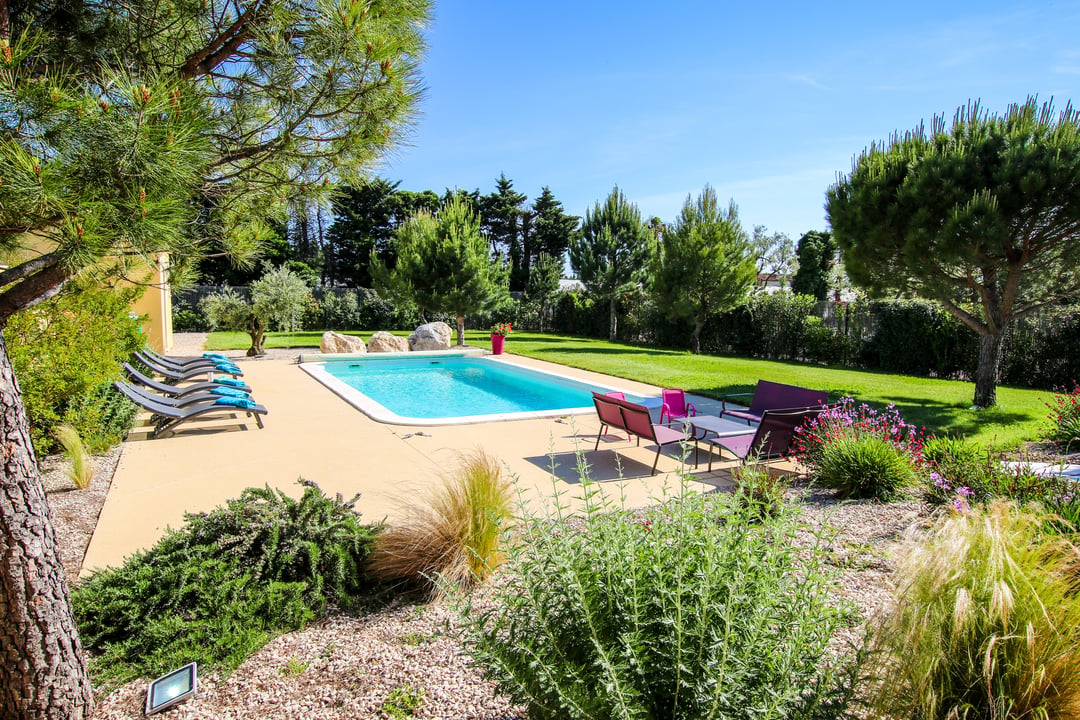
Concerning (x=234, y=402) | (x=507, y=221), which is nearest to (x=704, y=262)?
(x=234, y=402)

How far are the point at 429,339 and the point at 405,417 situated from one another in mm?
11824

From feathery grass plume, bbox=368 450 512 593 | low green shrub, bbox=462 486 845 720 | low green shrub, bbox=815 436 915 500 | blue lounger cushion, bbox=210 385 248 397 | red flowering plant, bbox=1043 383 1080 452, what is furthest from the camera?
blue lounger cushion, bbox=210 385 248 397

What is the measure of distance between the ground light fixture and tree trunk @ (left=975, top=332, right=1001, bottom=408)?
11658mm

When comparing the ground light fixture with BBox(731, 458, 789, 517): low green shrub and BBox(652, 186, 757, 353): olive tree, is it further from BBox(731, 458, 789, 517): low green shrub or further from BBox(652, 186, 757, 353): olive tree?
BBox(652, 186, 757, 353): olive tree

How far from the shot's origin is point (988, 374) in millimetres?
9906

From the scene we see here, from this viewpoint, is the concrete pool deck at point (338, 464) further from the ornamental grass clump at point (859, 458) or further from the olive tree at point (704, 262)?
the olive tree at point (704, 262)

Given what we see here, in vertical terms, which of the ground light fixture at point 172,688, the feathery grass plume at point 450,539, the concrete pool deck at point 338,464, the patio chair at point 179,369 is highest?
the patio chair at point 179,369

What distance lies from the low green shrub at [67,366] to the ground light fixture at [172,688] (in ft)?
12.9

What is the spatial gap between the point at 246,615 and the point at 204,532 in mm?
698

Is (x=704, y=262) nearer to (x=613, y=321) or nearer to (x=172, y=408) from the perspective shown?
(x=613, y=321)

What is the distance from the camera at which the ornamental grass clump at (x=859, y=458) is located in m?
4.92

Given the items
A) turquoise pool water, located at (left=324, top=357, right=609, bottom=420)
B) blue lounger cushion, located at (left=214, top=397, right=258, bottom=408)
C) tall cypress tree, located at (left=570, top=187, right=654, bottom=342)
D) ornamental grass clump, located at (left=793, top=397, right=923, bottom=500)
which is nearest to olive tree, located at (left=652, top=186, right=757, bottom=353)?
tall cypress tree, located at (left=570, top=187, right=654, bottom=342)

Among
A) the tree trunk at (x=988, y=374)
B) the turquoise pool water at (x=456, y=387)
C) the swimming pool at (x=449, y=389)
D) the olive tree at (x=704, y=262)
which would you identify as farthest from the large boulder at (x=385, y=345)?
the tree trunk at (x=988, y=374)

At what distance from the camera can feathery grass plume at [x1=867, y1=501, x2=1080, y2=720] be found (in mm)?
1899
